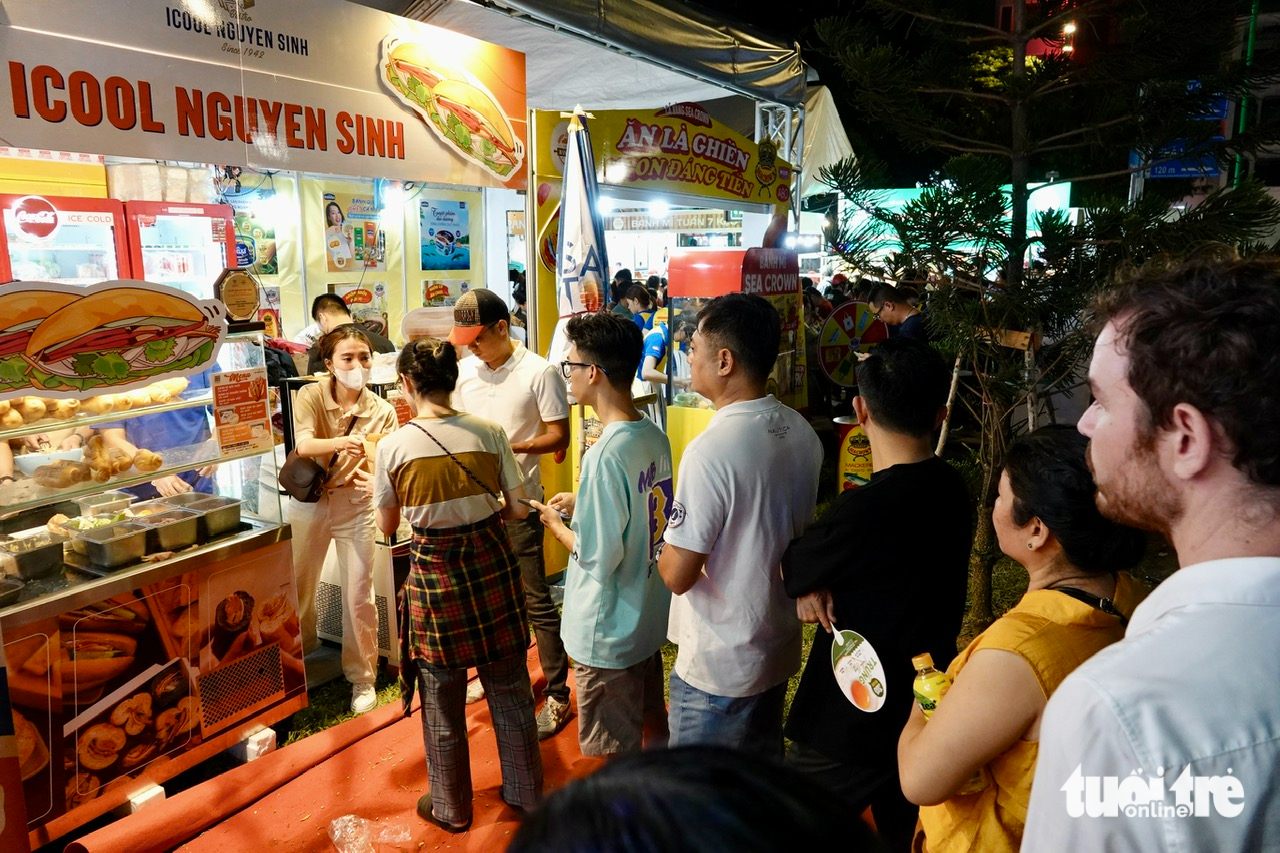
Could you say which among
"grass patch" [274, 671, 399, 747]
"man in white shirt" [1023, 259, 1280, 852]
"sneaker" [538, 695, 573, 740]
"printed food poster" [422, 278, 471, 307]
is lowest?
"grass patch" [274, 671, 399, 747]

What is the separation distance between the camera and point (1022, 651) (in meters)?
1.29

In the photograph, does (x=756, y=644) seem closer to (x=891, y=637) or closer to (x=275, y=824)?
(x=891, y=637)

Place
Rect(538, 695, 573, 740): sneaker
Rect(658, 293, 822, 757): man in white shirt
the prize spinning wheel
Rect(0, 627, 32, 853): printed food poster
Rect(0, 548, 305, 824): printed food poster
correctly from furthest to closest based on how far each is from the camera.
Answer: the prize spinning wheel
Rect(538, 695, 573, 740): sneaker
Rect(0, 548, 305, 824): printed food poster
Rect(0, 627, 32, 853): printed food poster
Rect(658, 293, 822, 757): man in white shirt

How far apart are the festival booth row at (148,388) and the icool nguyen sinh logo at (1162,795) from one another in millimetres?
3006

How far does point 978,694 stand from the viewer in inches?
50.9

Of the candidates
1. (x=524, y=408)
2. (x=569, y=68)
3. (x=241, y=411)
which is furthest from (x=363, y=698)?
(x=569, y=68)

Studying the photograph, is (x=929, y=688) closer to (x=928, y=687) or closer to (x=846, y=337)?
(x=928, y=687)

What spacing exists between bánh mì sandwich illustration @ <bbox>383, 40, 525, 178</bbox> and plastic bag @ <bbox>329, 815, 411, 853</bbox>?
3336mm

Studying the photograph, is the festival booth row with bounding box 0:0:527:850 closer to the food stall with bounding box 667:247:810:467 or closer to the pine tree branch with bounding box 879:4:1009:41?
the food stall with bounding box 667:247:810:467

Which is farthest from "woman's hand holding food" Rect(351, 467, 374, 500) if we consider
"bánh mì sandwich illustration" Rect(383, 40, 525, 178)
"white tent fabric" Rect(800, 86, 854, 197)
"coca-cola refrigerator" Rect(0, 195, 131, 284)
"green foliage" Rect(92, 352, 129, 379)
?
"white tent fabric" Rect(800, 86, 854, 197)

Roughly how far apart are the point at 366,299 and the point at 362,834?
22.0 feet

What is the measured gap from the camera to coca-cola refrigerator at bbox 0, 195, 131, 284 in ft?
9.81

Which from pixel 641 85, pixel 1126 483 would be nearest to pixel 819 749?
pixel 1126 483

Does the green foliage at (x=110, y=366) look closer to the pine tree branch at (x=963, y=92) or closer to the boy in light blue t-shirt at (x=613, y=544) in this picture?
the boy in light blue t-shirt at (x=613, y=544)
